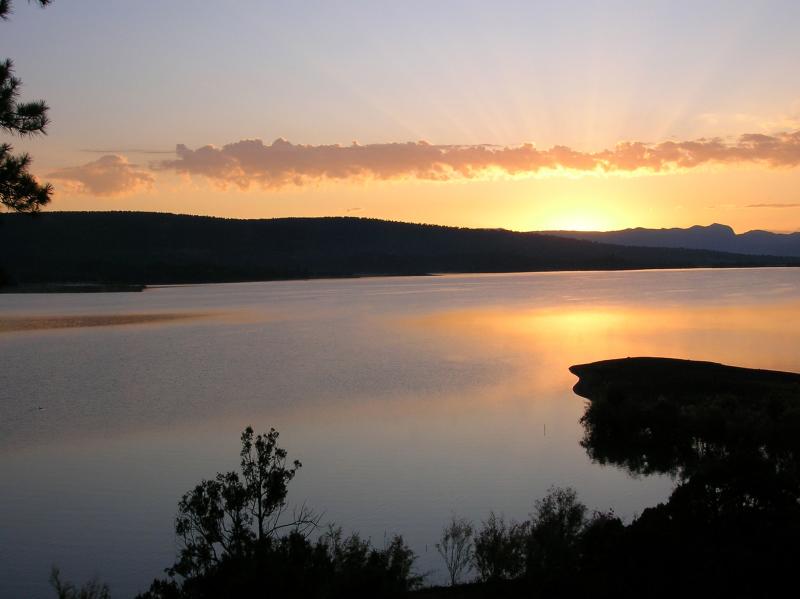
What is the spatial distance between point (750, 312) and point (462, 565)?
210 feet

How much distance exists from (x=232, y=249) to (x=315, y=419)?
13400 cm

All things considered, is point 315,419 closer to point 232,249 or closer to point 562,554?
point 562,554

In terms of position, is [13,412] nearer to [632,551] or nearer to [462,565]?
[462,565]

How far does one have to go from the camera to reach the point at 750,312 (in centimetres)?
7069

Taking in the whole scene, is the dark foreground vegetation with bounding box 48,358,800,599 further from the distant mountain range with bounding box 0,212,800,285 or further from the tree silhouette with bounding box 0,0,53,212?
the distant mountain range with bounding box 0,212,800,285

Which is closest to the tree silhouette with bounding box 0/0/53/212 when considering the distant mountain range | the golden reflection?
the golden reflection

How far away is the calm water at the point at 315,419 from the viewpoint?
16.5m

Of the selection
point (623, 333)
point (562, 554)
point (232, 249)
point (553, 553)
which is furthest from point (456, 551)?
point (232, 249)

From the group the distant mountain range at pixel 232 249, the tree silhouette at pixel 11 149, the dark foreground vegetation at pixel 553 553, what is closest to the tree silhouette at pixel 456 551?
the dark foreground vegetation at pixel 553 553

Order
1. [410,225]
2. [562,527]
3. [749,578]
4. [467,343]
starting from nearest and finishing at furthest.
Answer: [749,578] < [562,527] < [467,343] < [410,225]

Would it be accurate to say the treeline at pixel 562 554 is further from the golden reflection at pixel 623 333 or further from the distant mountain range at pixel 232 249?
the distant mountain range at pixel 232 249

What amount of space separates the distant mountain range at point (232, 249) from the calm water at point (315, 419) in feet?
230

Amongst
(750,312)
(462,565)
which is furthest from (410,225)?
(462,565)

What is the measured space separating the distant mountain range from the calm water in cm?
7021
